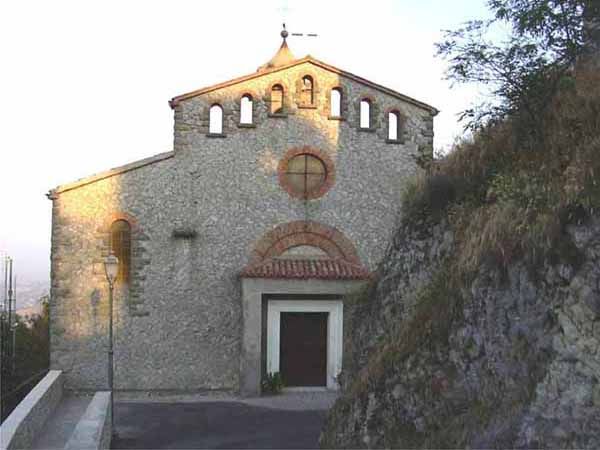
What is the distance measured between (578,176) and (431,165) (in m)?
4.11

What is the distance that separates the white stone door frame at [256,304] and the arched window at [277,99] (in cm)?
450

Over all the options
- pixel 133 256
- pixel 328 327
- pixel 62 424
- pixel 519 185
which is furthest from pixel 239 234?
pixel 519 185

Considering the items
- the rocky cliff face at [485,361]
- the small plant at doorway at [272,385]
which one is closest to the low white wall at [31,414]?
the rocky cliff face at [485,361]

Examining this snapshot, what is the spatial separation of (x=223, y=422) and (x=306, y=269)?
4685 millimetres

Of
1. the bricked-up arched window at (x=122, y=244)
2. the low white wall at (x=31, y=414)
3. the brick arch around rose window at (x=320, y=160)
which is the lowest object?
the low white wall at (x=31, y=414)

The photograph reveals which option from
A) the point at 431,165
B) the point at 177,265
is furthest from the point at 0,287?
the point at 431,165

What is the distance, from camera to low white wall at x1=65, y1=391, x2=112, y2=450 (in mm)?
8695

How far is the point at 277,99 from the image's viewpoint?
751 inches

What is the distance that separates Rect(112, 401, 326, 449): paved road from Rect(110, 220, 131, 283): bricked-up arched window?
10.3 ft

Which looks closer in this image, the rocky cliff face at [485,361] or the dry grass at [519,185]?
the rocky cliff face at [485,361]

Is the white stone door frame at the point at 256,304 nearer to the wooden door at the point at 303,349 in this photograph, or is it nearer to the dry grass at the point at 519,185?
the wooden door at the point at 303,349

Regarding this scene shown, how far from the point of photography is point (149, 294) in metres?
17.9

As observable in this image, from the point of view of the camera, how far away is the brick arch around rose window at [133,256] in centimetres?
1778

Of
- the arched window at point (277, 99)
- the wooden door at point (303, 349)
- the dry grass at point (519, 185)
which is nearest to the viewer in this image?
the dry grass at point (519, 185)
